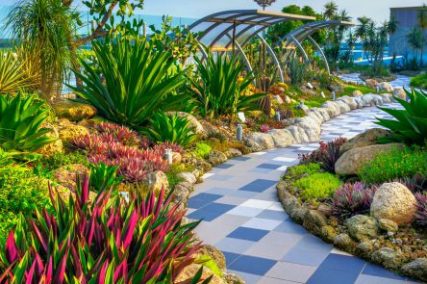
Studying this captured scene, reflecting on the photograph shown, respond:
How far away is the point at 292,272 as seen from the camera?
556 cm

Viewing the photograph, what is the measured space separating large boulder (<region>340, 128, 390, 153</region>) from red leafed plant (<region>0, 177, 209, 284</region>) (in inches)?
212

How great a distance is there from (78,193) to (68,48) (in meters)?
7.10

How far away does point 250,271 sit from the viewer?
5.58 meters

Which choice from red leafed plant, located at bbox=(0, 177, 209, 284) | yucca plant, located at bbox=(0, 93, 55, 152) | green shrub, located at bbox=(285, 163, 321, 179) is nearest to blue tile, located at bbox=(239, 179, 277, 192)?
green shrub, located at bbox=(285, 163, 321, 179)

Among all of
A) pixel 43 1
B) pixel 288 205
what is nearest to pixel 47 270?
pixel 288 205

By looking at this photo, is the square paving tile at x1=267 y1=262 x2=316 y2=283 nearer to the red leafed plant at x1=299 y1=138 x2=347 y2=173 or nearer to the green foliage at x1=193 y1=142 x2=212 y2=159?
the red leafed plant at x1=299 y1=138 x2=347 y2=173

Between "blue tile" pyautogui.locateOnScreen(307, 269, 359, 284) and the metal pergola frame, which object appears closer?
"blue tile" pyautogui.locateOnScreen(307, 269, 359, 284)

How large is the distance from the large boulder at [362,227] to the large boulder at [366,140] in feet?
9.25

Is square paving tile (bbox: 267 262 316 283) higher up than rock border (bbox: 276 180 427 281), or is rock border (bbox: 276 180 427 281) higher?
rock border (bbox: 276 180 427 281)

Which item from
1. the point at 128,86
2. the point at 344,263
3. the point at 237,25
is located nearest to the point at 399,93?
the point at 237,25

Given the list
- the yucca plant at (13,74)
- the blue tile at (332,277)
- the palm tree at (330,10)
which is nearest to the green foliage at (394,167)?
the blue tile at (332,277)

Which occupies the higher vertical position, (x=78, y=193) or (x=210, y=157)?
(x=78, y=193)

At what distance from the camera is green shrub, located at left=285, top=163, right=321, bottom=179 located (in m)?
9.00

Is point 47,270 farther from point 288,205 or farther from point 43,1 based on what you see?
point 43,1
